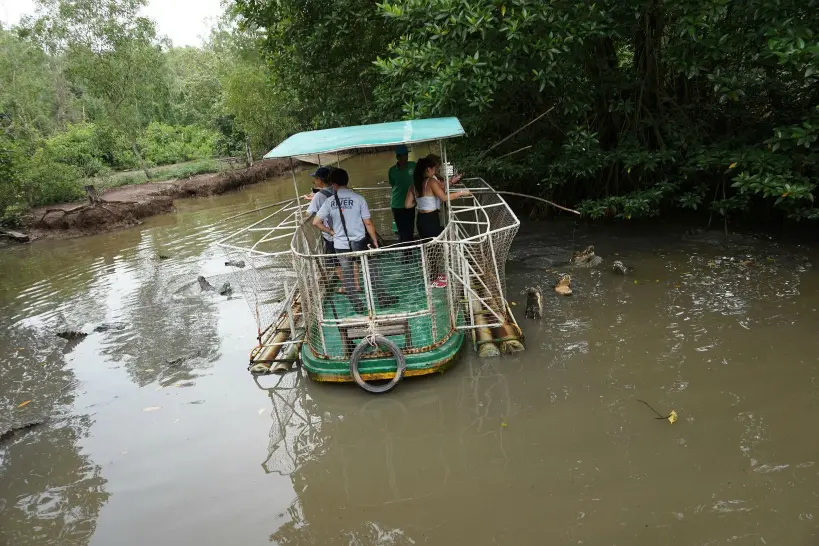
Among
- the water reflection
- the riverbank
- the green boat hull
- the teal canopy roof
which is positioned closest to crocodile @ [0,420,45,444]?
the water reflection

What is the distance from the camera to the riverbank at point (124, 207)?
18.2 metres

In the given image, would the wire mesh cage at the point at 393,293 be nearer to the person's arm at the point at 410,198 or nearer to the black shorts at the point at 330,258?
the black shorts at the point at 330,258

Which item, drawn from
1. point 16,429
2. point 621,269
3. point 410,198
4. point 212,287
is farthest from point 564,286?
point 16,429

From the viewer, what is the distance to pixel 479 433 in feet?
16.6

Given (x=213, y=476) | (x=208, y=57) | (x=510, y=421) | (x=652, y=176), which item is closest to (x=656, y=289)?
(x=652, y=176)

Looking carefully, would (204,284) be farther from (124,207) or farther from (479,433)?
(124,207)

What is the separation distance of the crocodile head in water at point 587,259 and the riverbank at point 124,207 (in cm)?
1565

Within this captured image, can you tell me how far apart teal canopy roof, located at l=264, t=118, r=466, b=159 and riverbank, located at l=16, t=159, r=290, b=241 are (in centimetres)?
1481

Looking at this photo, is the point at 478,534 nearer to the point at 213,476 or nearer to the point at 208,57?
the point at 213,476

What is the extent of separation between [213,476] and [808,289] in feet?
24.5

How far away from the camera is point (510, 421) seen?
5.16m

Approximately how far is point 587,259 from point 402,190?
3.75m

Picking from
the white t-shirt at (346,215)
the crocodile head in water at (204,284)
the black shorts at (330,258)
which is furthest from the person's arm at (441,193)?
the crocodile head in water at (204,284)

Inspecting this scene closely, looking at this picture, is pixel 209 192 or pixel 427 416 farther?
pixel 209 192
